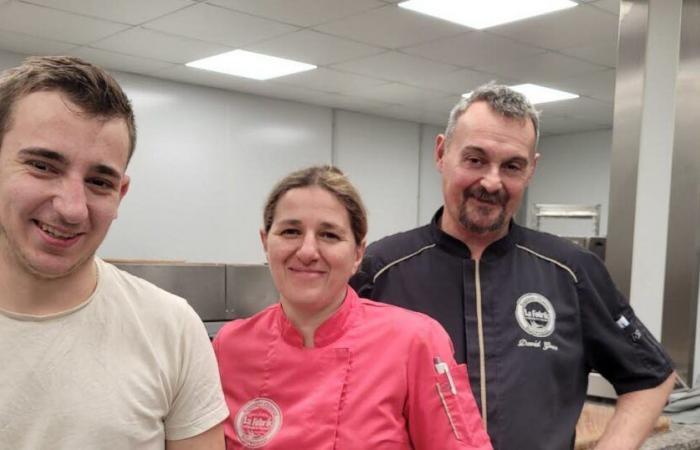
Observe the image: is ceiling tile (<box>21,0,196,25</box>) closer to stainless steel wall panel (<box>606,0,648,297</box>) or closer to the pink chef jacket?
stainless steel wall panel (<box>606,0,648,297</box>)

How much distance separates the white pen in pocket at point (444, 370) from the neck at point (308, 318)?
213 millimetres

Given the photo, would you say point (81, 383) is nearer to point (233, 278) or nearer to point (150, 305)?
point (150, 305)

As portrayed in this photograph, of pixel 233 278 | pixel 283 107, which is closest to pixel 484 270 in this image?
pixel 233 278

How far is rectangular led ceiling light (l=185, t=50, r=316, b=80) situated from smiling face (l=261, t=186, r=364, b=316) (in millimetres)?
3997

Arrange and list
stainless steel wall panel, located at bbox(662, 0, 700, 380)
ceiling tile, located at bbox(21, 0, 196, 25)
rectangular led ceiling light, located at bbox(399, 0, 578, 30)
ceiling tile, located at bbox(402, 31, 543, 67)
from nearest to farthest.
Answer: stainless steel wall panel, located at bbox(662, 0, 700, 380), rectangular led ceiling light, located at bbox(399, 0, 578, 30), ceiling tile, located at bbox(21, 0, 196, 25), ceiling tile, located at bbox(402, 31, 543, 67)

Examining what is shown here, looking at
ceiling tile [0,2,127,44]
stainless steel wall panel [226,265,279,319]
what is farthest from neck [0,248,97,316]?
stainless steel wall panel [226,265,279,319]

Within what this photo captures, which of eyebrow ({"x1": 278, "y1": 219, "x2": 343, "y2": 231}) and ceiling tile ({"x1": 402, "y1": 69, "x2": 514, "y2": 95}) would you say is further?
ceiling tile ({"x1": 402, "y1": 69, "x2": 514, "y2": 95})

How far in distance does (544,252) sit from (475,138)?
11.6 inches

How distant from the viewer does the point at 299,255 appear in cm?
125

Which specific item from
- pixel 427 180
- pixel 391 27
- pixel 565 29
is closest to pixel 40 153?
pixel 391 27

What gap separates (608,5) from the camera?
382 centimetres

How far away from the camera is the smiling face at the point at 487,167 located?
54.9 inches

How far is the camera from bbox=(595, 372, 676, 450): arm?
1.44 meters

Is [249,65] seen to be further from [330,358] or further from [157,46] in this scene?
[330,358]
